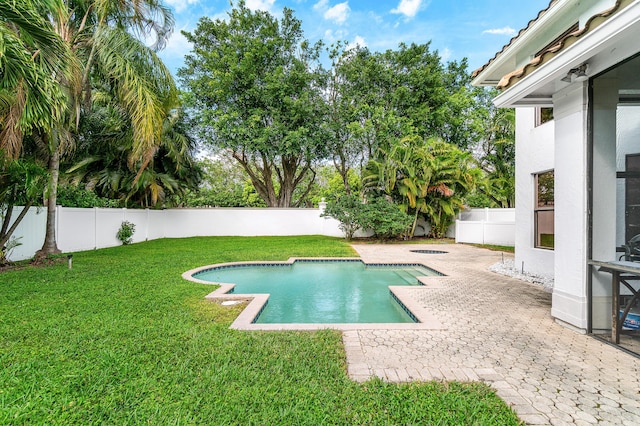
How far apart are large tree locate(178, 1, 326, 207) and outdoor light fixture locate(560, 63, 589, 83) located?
13944mm

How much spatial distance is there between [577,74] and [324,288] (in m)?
5.94

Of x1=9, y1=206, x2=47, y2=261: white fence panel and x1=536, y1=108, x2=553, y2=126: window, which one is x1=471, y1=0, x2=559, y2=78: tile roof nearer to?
x1=536, y1=108, x2=553, y2=126: window

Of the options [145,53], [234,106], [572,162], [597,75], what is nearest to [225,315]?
[572,162]

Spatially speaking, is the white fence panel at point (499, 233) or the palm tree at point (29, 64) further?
the white fence panel at point (499, 233)

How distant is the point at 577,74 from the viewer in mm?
3648

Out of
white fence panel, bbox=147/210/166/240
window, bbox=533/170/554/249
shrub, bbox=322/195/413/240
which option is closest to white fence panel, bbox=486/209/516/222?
shrub, bbox=322/195/413/240

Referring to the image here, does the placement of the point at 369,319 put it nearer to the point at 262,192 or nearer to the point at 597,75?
the point at 597,75

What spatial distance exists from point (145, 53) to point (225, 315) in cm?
906

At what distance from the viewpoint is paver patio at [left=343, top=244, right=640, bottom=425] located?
247 cm

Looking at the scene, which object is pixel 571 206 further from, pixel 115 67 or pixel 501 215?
pixel 501 215

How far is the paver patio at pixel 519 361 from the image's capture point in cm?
247

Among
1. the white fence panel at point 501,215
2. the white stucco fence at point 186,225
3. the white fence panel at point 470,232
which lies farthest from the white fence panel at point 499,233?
the white fence panel at point 501,215

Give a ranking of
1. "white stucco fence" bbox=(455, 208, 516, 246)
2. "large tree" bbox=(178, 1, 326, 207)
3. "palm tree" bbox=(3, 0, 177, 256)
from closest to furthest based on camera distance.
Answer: "palm tree" bbox=(3, 0, 177, 256) < "white stucco fence" bbox=(455, 208, 516, 246) < "large tree" bbox=(178, 1, 326, 207)

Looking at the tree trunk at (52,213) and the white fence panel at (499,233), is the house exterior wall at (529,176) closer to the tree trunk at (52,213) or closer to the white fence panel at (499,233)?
the white fence panel at (499,233)
